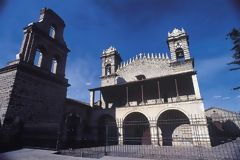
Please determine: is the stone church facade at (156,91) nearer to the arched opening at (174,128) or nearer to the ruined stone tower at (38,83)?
the arched opening at (174,128)

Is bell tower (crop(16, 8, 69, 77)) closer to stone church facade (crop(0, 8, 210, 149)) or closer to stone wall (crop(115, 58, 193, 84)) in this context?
stone church facade (crop(0, 8, 210, 149))

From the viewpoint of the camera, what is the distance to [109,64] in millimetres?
24234

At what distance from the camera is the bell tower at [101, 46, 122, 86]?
23.0 meters

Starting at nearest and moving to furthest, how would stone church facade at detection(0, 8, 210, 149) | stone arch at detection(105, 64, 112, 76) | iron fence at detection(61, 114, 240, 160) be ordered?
stone church facade at detection(0, 8, 210, 149)
iron fence at detection(61, 114, 240, 160)
stone arch at detection(105, 64, 112, 76)

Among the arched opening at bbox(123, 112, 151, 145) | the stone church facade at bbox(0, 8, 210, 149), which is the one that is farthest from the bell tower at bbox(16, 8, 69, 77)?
the arched opening at bbox(123, 112, 151, 145)

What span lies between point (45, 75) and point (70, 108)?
4.57m

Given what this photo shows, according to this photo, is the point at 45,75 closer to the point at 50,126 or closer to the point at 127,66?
the point at 50,126

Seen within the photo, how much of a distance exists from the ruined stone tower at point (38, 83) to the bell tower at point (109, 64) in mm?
9215

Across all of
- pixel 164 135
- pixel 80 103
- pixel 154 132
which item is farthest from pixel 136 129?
pixel 80 103

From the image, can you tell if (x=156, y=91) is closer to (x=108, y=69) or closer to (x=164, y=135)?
(x=164, y=135)

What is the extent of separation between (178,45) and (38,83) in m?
16.8

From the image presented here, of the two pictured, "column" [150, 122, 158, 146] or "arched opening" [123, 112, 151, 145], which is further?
"arched opening" [123, 112, 151, 145]

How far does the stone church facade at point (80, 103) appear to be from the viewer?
9.99 m

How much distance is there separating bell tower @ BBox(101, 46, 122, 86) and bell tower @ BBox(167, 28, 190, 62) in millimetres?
8410
